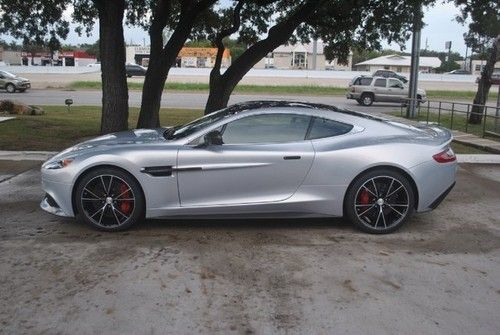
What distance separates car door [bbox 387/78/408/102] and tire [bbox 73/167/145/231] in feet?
93.6

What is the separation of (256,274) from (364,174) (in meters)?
1.81

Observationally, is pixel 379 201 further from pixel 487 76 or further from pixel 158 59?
pixel 487 76

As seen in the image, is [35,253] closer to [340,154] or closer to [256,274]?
[256,274]

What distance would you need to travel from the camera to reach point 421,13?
48.8ft

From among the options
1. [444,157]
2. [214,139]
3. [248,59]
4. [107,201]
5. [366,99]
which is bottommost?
[107,201]

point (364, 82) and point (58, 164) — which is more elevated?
point (364, 82)

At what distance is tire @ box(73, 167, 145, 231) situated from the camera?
5641mm

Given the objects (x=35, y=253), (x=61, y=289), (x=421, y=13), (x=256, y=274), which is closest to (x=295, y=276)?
(x=256, y=274)

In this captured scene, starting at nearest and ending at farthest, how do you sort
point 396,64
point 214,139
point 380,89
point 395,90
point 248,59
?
point 214,139 < point 248,59 < point 380,89 < point 395,90 < point 396,64

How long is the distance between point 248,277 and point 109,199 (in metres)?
1.92

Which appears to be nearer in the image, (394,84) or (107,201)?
(107,201)

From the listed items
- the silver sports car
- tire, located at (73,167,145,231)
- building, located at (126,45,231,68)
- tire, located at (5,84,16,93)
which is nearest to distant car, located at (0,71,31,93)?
tire, located at (5,84,16,93)

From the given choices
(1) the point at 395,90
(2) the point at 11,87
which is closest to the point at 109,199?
(1) the point at 395,90

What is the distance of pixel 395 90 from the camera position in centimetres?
3275
